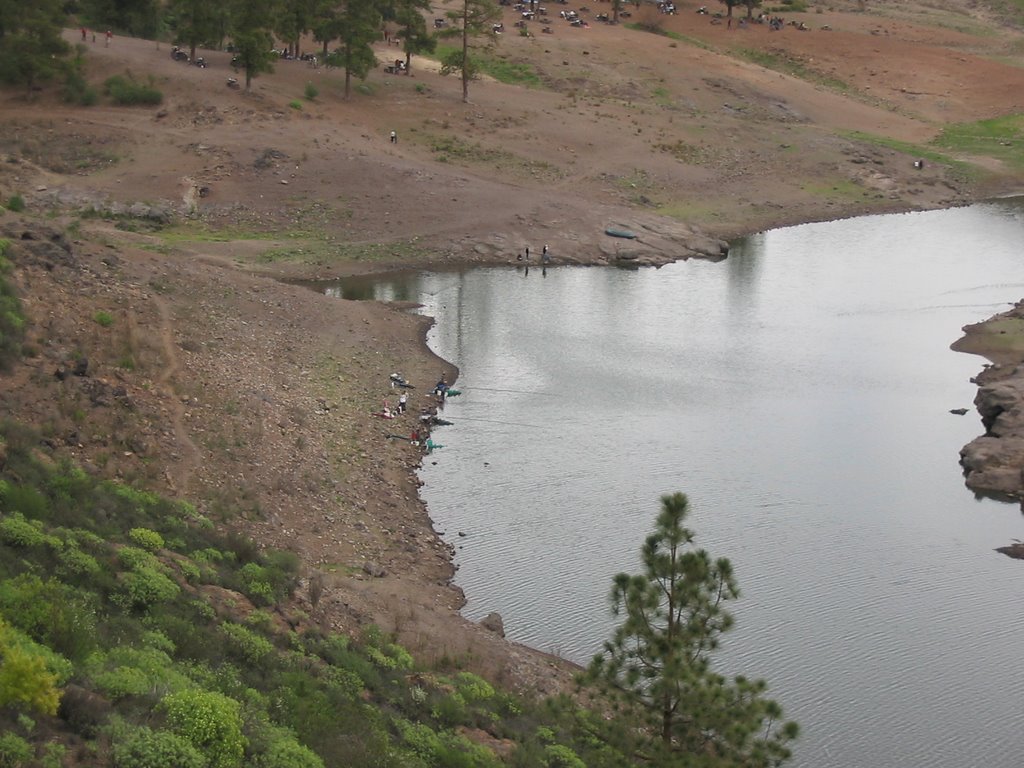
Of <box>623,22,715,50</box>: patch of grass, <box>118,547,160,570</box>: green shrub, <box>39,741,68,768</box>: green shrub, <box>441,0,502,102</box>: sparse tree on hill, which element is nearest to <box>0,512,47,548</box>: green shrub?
<box>118,547,160,570</box>: green shrub

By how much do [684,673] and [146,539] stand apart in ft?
34.1

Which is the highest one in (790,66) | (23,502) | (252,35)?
(790,66)

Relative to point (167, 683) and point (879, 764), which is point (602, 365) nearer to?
point (879, 764)

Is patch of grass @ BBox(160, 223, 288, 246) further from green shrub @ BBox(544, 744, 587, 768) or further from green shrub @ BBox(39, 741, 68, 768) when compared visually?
green shrub @ BBox(39, 741, 68, 768)

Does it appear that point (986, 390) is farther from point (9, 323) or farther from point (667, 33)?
point (667, 33)

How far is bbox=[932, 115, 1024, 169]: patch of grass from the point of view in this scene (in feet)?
293

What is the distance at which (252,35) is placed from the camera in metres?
72.4

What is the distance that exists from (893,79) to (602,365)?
63986 mm

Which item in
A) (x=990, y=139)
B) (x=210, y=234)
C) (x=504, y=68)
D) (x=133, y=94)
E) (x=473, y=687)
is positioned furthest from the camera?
(x=504, y=68)

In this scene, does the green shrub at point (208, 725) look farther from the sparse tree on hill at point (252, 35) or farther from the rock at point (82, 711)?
the sparse tree on hill at point (252, 35)

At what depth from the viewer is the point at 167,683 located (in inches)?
698

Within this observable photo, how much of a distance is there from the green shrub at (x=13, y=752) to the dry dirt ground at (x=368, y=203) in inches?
Answer: 446

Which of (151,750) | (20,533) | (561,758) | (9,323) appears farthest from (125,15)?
(151,750)

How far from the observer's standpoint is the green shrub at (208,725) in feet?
53.2
